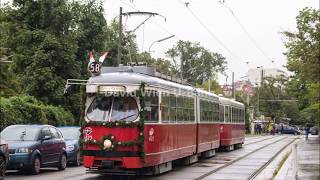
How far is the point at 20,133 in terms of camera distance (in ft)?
62.6

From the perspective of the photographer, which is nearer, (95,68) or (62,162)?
(95,68)

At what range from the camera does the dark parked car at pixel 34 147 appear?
1800 cm

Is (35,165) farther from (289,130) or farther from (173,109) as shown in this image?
(289,130)

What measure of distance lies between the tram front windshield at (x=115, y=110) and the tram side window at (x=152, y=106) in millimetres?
426

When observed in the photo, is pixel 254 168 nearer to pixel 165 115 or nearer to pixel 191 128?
pixel 191 128

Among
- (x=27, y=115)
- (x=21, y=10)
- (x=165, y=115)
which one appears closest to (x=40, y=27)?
(x=21, y=10)

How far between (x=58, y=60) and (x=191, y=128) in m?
16.5

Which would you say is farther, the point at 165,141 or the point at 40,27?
the point at 40,27

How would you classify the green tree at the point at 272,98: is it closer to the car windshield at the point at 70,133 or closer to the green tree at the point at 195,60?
the green tree at the point at 195,60

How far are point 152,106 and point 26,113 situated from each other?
13449 mm

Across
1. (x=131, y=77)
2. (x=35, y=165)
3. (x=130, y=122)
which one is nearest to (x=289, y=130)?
(x=35, y=165)

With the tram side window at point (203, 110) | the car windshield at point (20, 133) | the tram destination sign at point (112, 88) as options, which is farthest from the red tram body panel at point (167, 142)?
the car windshield at point (20, 133)

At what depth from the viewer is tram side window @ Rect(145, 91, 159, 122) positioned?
17034 mm

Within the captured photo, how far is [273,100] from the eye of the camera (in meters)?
115
